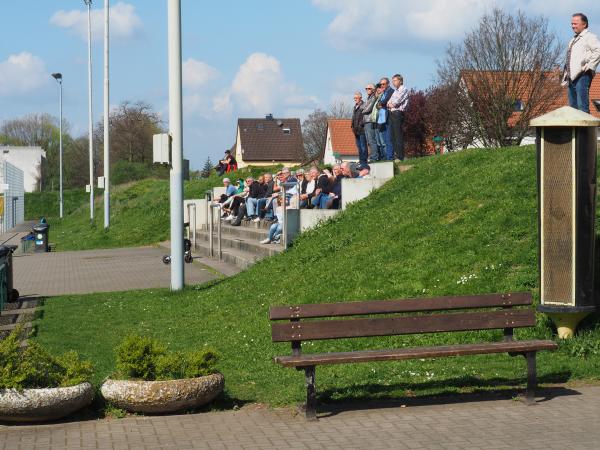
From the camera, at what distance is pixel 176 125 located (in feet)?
59.4

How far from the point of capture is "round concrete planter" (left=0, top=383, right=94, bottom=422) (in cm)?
772

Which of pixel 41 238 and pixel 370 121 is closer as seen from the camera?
pixel 370 121

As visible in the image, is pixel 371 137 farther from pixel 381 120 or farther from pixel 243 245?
pixel 243 245

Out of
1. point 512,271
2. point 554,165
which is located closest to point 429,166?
point 512,271

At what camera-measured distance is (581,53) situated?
14.8 m

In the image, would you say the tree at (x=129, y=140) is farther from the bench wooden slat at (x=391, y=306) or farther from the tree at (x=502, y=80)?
the bench wooden slat at (x=391, y=306)

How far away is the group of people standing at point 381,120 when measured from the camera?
2131 centimetres

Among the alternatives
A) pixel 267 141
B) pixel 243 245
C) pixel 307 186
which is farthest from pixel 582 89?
pixel 267 141

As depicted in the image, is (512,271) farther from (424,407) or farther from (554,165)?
(424,407)

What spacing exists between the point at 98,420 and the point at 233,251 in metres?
16.3

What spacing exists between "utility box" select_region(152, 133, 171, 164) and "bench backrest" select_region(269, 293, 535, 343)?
10193 mm

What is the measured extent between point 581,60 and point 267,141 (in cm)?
9322

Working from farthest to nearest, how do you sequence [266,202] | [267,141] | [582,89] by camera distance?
1. [267,141]
2. [266,202]
3. [582,89]

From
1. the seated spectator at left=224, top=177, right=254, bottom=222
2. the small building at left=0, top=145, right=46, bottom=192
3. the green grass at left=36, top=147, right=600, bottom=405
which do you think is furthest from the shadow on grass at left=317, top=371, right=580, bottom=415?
the small building at left=0, top=145, right=46, bottom=192
